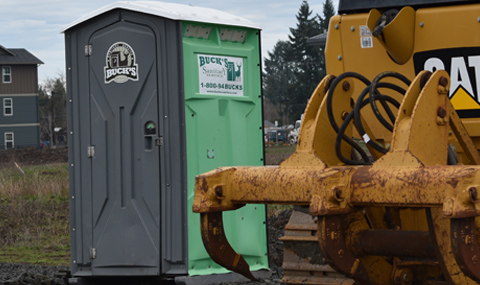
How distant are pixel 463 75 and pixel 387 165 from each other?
1.09 meters

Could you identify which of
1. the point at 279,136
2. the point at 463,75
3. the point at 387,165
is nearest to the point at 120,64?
the point at 463,75

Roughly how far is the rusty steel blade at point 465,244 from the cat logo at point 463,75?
1245 millimetres

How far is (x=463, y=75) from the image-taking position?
5113 mm

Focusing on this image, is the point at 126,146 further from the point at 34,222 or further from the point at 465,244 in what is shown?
the point at 34,222

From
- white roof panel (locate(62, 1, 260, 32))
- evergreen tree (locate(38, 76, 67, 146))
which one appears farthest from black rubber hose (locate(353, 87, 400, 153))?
evergreen tree (locate(38, 76, 67, 146))

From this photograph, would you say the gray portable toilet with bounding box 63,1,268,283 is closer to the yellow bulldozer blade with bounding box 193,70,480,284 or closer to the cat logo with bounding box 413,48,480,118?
the yellow bulldozer blade with bounding box 193,70,480,284

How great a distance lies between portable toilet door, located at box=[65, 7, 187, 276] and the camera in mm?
7816

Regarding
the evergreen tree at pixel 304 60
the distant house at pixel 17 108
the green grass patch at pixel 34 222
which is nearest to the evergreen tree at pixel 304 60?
the evergreen tree at pixel 304 60

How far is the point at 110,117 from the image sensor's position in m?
8.16

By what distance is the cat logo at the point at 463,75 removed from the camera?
5070 millimetres

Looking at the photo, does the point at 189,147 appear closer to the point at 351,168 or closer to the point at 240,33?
the point at 240,33

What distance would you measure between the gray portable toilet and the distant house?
53.5 meters

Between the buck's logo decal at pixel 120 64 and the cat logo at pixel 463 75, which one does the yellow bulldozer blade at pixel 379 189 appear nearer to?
the cat logo at pixel 463 75

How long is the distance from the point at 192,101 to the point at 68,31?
4.96ft
